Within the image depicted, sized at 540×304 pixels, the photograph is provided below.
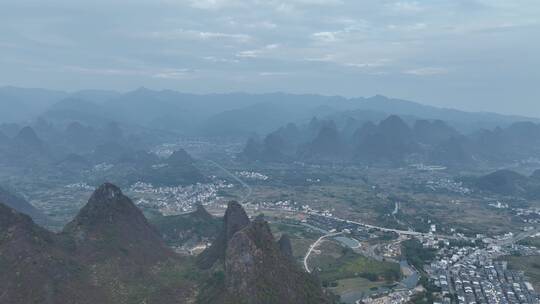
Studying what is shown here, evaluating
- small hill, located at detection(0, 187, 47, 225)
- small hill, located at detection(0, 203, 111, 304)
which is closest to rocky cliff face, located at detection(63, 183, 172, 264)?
small hill, located at detection(0, 203, 111, 304)

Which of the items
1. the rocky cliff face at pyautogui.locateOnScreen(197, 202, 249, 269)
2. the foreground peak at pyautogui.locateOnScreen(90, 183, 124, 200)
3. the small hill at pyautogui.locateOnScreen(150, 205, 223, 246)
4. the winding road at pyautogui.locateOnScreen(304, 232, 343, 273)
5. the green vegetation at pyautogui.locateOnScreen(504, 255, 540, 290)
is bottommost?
the winding road at pyautogui.locateOnScreen(304, 232, 343, 273)

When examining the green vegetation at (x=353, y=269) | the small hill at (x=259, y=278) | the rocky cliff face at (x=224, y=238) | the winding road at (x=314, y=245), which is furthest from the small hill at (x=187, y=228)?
the small hill at (x=259, y=278)

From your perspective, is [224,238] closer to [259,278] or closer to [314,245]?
[259,278]

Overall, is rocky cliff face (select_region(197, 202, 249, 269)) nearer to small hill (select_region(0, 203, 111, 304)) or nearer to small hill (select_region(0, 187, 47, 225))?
small hill (select_region(0, 203, 111, 304))

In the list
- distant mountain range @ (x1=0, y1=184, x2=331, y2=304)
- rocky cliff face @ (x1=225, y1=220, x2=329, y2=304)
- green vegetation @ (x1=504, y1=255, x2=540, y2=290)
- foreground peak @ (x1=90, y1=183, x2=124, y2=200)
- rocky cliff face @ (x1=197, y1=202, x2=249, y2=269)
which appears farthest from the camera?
green vegetation @ (x1=504, y1=255, x2=540, y2=290)

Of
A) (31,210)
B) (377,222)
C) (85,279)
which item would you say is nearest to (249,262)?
(85,279)

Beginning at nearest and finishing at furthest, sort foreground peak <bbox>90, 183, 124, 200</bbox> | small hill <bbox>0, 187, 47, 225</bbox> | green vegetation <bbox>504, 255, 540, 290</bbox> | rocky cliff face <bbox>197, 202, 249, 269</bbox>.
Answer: rocky cliff face <bbox>197, 202, 249, 269</bbox> < foreground peak <bbox>90, 183, 124, 200</bbox> < green vegetation <bbox>504, 255, 540, 290</bbox> < small hill <bbox>0, 187, 47, 225</bbox>

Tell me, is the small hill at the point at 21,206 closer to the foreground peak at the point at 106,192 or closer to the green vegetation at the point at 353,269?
the foreground peak at the point at 106,192

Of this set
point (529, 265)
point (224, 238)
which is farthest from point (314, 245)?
point (529, 265)
